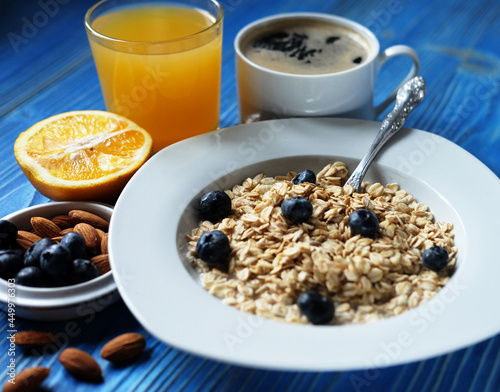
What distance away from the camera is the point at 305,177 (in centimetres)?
112

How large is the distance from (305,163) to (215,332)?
0.50 m

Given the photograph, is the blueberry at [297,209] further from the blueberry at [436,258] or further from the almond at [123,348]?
the almond at [123,348]

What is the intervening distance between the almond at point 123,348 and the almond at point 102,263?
0.14 meters

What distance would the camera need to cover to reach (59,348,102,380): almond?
85 cm

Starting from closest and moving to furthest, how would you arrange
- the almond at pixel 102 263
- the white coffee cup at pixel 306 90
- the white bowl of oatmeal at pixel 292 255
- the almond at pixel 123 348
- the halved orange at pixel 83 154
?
the white bowl of oatmeal at pixel 292 255 < the almond at pixel 123 348 < the almond at pixel 102 263 < the halved orange at pixel 83 154 < the white coffee cup at pixel 306 90

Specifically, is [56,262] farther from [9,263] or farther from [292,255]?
[292,255]

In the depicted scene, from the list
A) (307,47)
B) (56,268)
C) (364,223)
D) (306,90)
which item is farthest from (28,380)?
(307,47)

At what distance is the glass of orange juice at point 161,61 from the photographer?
1209 mm

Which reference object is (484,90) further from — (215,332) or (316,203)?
(215,332)

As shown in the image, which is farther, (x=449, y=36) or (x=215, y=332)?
(x=449, y=36)

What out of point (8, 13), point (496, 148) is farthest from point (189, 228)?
point (8, 13)

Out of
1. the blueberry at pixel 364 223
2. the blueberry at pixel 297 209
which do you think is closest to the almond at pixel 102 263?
the blueberry at pixel 297 209

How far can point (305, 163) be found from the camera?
1196 mm

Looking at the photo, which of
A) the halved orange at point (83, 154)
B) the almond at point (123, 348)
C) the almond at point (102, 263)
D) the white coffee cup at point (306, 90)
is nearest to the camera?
the almond at point (123, 348)
